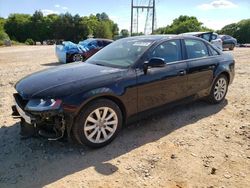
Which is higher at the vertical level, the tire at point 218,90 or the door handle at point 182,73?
the door handle at point 182,73

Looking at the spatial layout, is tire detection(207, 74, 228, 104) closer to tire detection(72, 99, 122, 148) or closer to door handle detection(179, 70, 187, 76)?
door handle detection(179, 70, 187, 76)

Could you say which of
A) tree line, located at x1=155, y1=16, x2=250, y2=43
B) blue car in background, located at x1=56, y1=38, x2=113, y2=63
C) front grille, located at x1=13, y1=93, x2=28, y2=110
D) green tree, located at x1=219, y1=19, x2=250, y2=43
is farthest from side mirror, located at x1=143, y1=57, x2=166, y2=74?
green tree, located at x1=219, y1=19, x2=250, y2=43

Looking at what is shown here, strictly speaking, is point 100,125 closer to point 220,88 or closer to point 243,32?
point 220,88

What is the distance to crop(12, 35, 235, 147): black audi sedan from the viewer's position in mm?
3939

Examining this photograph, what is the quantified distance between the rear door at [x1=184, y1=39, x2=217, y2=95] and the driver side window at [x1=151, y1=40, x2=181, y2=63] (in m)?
0.23

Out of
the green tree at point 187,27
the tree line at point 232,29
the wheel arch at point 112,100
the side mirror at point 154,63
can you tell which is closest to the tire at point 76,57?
the side mirror at point 154,63

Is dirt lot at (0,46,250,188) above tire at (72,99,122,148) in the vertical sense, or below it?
below

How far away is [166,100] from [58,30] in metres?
81.1

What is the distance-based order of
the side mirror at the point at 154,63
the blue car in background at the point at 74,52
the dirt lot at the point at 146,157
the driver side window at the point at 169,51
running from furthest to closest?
the blue car in background at the point at 74,52 → the driver side window at the point at 169,51 → the side mirror at the point at 154,63 → the dirt lot at the point at 146,157

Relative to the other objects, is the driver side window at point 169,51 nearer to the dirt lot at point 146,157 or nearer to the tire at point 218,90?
the dirt lot at point 146,157

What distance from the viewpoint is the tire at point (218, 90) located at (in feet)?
20.3

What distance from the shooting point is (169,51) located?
528 centimetres

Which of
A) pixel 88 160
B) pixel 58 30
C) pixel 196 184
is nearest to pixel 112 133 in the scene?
pixel 88 160

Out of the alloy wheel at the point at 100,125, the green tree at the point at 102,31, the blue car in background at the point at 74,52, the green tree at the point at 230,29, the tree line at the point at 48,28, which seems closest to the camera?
the alloy wheel at the point at 100,125
